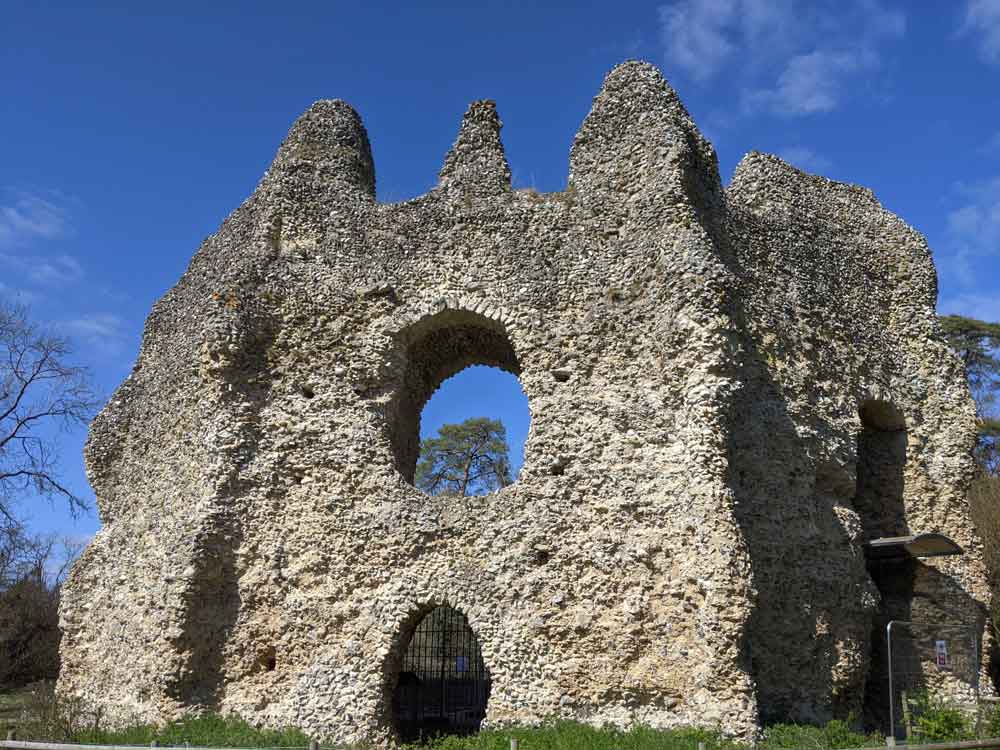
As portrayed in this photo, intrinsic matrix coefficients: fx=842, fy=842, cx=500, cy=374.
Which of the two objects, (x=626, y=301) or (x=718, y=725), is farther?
(x=626, y=301)

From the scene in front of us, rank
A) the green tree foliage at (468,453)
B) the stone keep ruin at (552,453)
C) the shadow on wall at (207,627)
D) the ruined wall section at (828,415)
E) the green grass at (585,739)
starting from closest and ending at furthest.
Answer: the green grass at (585,739) → the stone keep ruin at (552,453) → the shadow on wall at (207,627) → the ruined wall section at (828,415) → the green tree foliage at (468,453)

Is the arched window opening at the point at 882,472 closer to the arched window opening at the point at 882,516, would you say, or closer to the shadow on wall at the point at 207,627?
the arched window opening at the point at 882,516

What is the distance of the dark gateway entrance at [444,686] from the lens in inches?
484

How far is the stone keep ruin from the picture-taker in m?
9.52

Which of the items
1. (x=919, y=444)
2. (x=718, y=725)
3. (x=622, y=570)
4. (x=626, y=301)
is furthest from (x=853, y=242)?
(x=718, y=725)

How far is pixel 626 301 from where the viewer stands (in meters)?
10.6

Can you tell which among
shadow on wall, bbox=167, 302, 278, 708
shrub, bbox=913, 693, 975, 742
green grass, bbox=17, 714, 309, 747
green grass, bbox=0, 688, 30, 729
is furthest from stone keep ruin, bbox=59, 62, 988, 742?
green grass, bbox=0, 688, 30, 729

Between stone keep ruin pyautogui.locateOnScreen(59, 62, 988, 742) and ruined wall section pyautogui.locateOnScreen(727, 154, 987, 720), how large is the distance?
4 cm

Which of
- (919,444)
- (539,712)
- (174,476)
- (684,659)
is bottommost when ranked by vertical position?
(539,712)

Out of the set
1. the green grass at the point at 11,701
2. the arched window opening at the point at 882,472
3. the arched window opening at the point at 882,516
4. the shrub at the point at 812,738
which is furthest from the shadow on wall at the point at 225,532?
the arched window opening at the point at 882,472

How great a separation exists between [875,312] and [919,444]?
209cm

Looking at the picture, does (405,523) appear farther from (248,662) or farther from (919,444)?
(919,444)

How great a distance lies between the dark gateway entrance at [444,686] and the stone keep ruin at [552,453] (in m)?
0.26

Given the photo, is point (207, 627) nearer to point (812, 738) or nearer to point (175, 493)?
point (175, 493)
